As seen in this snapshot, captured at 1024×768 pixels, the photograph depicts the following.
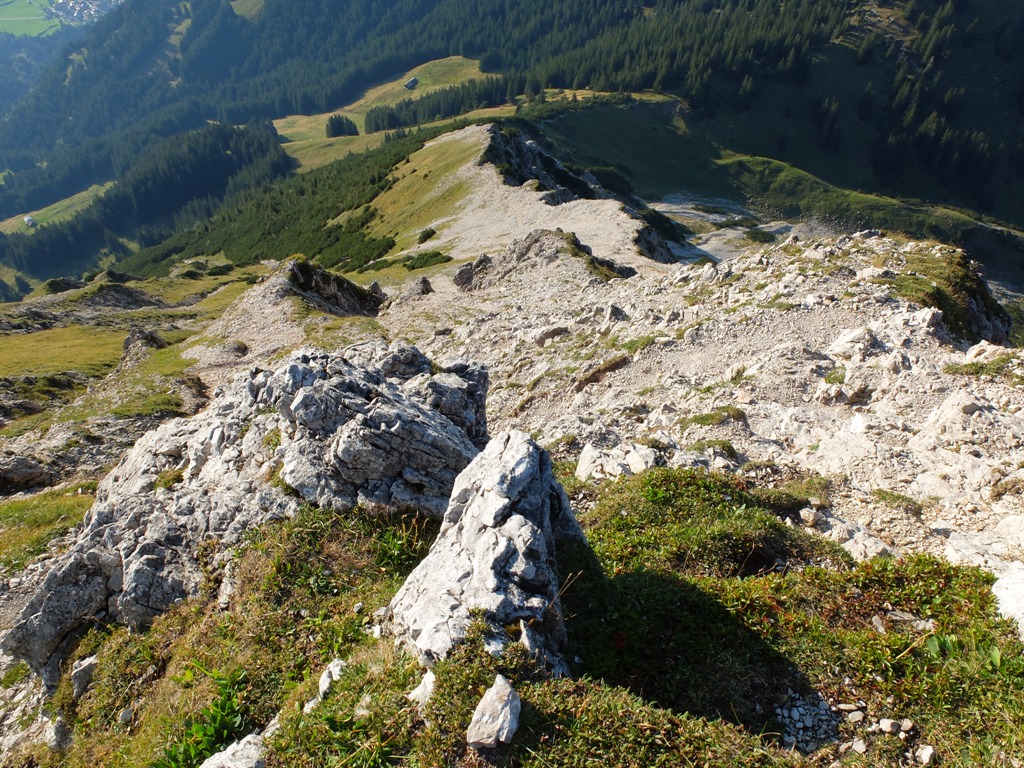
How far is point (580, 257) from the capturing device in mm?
42875

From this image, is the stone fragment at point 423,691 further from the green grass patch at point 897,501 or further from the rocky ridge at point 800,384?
the green grass patch at point 897,501

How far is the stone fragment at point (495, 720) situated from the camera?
5082mm

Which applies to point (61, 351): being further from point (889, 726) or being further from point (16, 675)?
point (889, 726)

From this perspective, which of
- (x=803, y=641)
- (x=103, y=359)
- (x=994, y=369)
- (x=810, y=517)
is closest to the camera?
(x=803, y=641)

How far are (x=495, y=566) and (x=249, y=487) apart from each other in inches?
232

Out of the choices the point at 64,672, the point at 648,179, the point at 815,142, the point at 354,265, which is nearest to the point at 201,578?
the point at 64,672

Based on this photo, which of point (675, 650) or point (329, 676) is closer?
point (329, 676)

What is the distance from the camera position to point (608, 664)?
6.62 meters

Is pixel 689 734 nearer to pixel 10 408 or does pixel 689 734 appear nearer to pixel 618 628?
pixel 618 628

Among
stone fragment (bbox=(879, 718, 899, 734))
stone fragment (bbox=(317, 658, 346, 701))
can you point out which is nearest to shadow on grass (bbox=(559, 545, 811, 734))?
stone fragment (bbox=(879, 718, 899, 734))

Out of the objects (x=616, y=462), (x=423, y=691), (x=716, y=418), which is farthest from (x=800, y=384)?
(x=423, y=691)

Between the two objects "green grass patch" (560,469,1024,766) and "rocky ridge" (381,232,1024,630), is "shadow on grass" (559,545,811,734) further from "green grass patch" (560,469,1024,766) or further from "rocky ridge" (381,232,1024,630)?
"rocky ridge" (381,232,1024,630)

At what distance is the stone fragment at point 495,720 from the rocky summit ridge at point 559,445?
0.07 ft

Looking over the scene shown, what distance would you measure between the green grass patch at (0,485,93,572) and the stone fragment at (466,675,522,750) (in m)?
16.5
